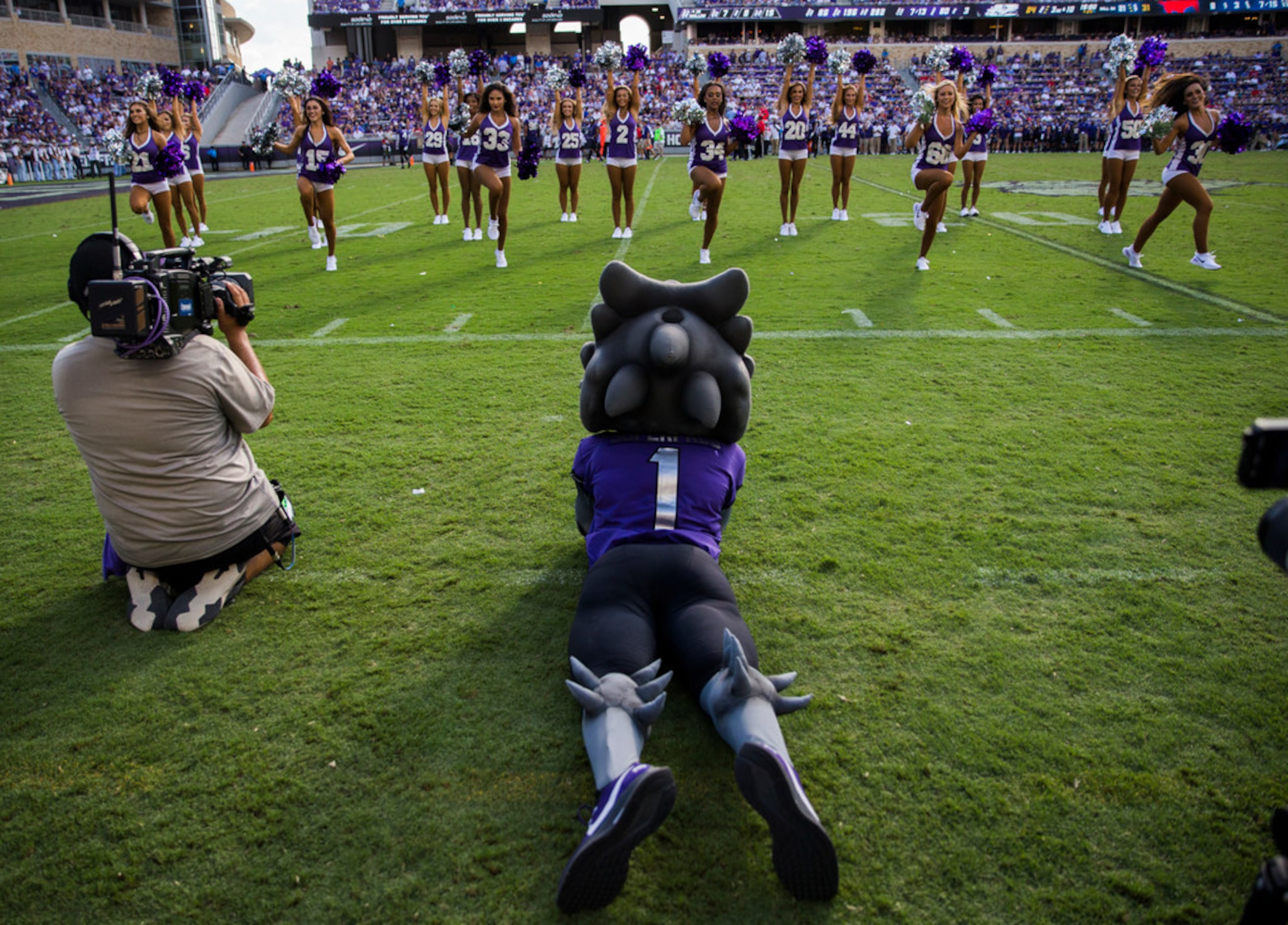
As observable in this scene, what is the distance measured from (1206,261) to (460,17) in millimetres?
51227

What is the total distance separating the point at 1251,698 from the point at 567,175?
41.8 feet

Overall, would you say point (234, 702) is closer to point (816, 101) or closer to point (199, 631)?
point (199, 631)

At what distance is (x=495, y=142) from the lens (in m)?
11.0

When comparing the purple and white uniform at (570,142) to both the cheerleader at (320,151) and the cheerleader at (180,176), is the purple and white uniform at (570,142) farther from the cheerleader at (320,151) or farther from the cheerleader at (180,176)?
the cheerleader at (180,176)

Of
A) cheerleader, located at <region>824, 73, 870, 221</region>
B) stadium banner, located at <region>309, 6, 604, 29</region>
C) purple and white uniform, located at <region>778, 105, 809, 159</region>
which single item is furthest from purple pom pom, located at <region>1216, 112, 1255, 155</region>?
stadium banner, located at <region>309, 6, 604, 29</region>

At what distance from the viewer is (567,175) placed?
13.7 m

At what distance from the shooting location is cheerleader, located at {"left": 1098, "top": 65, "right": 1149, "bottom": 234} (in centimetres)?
1113

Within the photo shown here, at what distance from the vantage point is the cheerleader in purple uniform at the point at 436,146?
13891 millimetres

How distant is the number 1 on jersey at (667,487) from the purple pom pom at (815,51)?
11861 mm

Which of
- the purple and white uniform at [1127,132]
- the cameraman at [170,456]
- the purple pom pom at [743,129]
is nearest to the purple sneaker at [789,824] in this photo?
the cameraman at [170,456]

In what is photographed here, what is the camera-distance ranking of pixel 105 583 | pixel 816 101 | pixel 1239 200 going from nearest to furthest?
pixel 105 583 < pixel 1239 200 < pixel 816 101

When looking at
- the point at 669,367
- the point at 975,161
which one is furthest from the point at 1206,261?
the point at 669,367

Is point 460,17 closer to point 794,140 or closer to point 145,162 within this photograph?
point 145,162

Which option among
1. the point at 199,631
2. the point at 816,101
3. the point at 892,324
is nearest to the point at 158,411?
the point at 199,631
